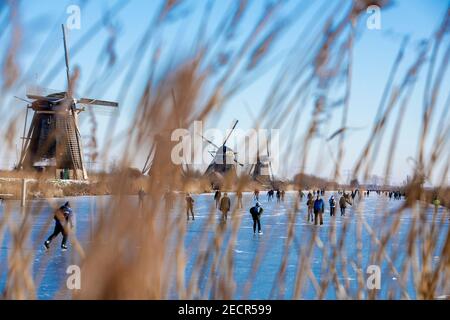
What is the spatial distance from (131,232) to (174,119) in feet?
0.87

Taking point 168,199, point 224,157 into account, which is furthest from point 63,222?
point 224,157

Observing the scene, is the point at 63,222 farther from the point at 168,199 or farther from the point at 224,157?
the point at 224,157

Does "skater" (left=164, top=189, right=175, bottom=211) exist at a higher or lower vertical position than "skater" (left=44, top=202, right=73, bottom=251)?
higher

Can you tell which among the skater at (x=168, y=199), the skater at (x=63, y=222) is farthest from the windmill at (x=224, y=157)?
the skater at (x=63, y=222)

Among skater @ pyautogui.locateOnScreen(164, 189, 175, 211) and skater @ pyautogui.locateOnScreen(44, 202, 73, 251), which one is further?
skater @ pyautogui.locateOnScreen(44, 202, 73, 251)

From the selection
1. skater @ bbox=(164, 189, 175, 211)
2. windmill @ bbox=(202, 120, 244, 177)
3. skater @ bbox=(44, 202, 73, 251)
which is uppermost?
windmill @ bbox=(202, 120, 244, 177)

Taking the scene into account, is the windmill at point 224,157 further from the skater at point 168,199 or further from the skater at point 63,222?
the skater at point 63,222

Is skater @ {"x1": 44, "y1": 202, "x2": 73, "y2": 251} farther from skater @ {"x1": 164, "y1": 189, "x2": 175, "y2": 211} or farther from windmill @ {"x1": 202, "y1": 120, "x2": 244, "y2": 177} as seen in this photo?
windmill @ {"x1": 202, "y1": 120, "x2": 244, "y2": 177}

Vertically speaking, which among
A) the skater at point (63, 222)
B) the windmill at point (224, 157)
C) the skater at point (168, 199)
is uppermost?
the windmill at point (224, 157)

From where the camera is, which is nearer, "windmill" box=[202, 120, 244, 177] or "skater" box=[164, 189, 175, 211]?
"skater" box=[164, 189, 175, 211]

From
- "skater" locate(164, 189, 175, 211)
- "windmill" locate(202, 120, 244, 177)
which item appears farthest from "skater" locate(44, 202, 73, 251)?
"windmill" locate(202, 120, 244, 177)
